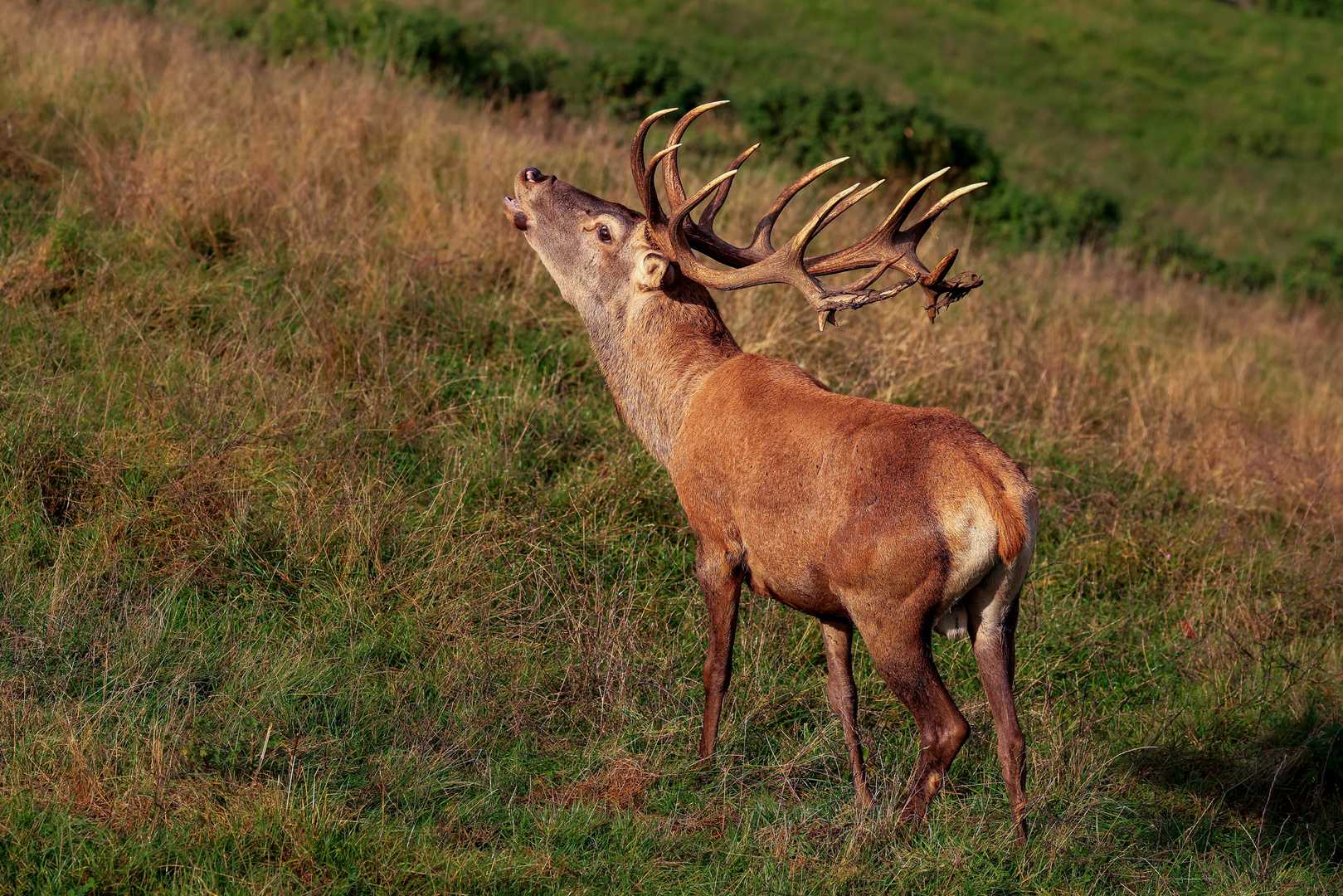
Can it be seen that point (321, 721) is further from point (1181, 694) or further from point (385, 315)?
point (1181, 694)

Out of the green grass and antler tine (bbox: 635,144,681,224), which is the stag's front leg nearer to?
the green grass

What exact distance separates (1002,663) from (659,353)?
1.75 m

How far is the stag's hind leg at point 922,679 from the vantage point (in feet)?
12.0

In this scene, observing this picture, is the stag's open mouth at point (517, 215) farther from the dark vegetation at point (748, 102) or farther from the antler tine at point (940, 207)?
the dark vegetation at point (748, 102)

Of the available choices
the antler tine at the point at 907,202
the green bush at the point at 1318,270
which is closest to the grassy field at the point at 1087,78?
the green bush at the point at 1318,270

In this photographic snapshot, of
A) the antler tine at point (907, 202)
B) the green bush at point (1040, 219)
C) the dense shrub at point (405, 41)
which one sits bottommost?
the green bush at point (1040, 219)

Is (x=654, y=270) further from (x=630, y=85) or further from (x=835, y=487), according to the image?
(x=630, y=85)

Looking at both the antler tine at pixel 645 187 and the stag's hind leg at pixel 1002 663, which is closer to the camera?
the stag's hind leg at pixel 1002 663

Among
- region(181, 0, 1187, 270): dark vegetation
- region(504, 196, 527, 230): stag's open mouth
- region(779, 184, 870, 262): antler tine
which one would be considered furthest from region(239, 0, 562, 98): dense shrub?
region(779, 184, 870, 262): antler tine

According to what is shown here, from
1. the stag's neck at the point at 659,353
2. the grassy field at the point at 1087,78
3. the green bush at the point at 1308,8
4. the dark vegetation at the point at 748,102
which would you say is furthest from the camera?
the green bush at the point at 1308,8

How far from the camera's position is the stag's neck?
460 cm

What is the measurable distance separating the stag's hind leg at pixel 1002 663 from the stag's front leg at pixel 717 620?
0.83 meters

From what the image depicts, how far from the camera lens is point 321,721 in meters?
4.16

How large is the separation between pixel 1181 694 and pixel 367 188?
17.9 ft
